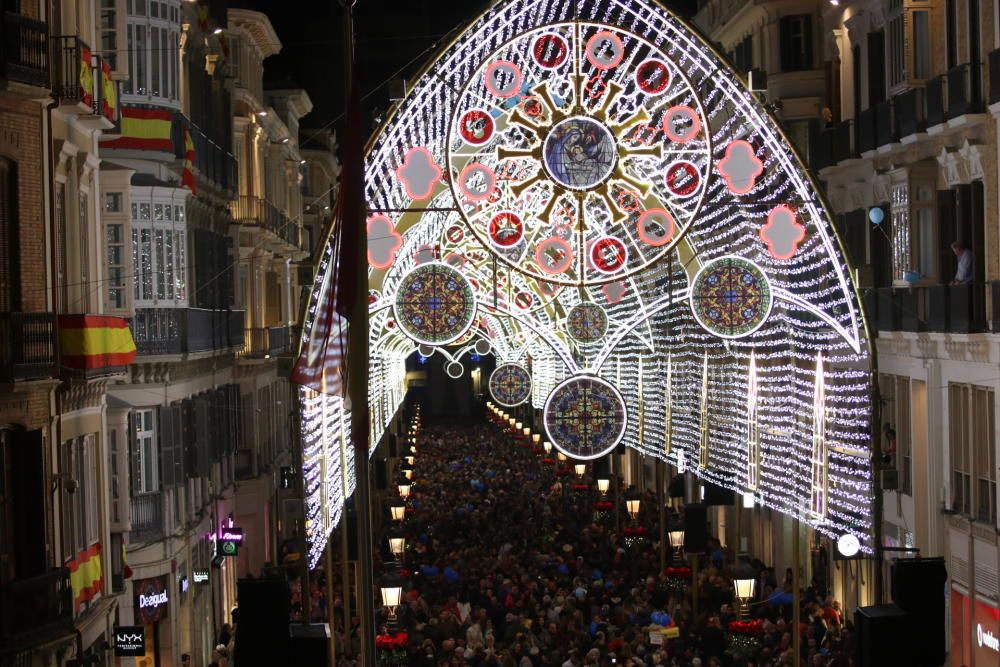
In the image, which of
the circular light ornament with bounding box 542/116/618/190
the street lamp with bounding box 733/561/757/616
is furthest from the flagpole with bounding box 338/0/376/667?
the street lamp with bounding box 733/561/757/616

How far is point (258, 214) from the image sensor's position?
156ft

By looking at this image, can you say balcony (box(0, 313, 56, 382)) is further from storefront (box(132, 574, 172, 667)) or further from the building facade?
storefront (box(132, 574, 172, 667))

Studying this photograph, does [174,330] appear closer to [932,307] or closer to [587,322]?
[587,322]

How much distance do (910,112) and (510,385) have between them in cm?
2293

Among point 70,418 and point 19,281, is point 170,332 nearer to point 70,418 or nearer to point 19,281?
point 70,418

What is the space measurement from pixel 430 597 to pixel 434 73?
13508mm

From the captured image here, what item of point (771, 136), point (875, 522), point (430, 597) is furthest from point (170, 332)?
point (875, 522)

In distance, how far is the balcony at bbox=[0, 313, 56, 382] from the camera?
1788 centimetres

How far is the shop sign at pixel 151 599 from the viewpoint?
30.2 meters

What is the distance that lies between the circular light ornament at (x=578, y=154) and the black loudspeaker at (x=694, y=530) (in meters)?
10.6

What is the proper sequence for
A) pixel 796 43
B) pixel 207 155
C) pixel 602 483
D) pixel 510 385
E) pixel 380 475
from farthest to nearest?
pixel 510 385, pixel 380 475, pixel 602 483, pixel 796 43, pixel 207 155

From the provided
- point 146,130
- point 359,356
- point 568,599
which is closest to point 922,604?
point 359,356

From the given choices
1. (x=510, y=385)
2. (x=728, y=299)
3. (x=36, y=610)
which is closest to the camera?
(x=36, y=610)

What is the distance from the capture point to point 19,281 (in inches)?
738
